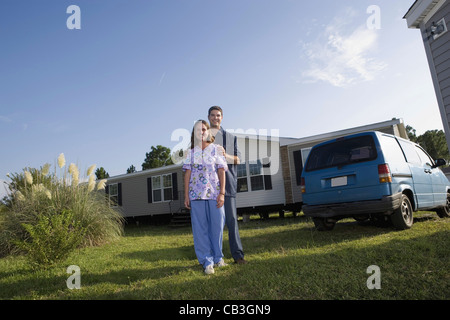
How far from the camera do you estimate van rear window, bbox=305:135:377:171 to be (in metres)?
4.54

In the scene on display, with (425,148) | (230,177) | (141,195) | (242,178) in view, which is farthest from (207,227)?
(425,148)

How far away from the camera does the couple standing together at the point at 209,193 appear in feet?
10.5

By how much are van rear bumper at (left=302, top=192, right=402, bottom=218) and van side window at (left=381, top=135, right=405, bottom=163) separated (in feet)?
1.94

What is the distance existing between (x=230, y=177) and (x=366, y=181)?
231 centimetres

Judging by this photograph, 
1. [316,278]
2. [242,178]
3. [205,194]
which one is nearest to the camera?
[316,278]

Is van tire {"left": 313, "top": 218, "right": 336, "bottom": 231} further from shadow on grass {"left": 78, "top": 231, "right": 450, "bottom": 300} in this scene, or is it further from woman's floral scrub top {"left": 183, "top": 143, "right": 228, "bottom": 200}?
woman's floral scrub top {"left": 183, "top": 143, "right": 228, "bottom": 200}

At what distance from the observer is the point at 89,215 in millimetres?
6309

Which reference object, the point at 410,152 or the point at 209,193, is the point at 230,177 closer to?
the point at 209,193

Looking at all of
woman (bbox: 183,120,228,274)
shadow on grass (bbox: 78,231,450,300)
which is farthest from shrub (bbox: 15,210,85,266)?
woman (bbox: 183,120,228,274)

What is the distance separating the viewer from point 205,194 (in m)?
3.21

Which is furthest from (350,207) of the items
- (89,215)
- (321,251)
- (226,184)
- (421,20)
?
(89,215)

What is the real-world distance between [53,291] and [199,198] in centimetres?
169

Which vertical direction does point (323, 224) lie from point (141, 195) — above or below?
below

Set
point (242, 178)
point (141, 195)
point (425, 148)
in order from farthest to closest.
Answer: point (425, 148) < point (141, 195) < point (242, 178)
